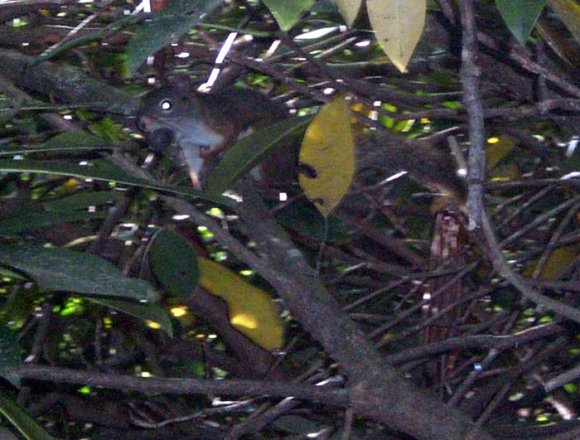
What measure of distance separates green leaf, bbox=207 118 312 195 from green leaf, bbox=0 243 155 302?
0.92 ft

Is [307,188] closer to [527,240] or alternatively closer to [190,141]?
[527,240]

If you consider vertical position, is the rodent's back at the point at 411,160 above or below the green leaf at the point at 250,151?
below

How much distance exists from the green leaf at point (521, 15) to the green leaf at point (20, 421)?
2.19ft

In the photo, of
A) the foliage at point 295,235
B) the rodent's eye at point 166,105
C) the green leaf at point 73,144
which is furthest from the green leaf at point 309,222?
the rodent's eye at point 166,105

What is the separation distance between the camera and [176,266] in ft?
5.52

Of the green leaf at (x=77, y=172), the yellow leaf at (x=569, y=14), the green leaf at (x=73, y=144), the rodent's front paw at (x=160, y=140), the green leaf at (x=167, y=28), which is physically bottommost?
the rodent's front paw at (x=160, y=140)

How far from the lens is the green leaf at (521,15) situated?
1.07m

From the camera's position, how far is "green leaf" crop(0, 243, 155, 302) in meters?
1.16

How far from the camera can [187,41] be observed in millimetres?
2154

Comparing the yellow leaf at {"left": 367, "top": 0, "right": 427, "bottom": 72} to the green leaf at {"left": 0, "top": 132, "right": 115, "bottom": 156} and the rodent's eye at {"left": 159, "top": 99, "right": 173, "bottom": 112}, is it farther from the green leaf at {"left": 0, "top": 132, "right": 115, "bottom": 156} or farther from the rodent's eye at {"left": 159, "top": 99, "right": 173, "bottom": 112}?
the rodent's eye at {"left": 159, "top": 99, "right": 173, "bottom": 112}

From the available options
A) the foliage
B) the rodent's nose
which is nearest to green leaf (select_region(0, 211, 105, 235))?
the foliage

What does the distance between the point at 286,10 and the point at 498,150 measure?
3.50ft

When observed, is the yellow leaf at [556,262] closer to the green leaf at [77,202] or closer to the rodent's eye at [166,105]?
the green leaf at [77,202]

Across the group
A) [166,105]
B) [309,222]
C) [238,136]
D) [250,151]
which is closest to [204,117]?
[238,136]
